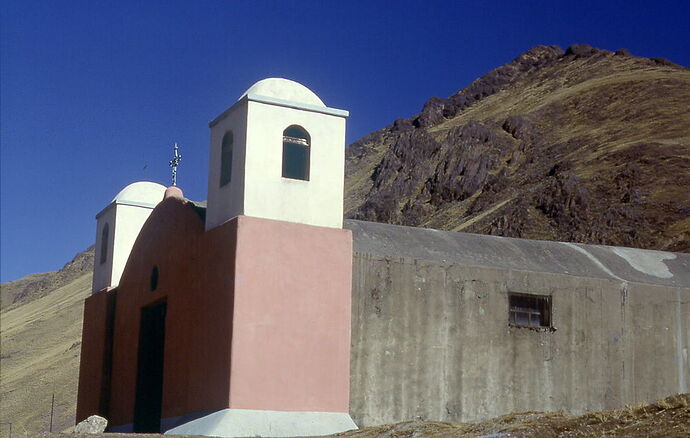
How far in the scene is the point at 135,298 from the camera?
23.0 m

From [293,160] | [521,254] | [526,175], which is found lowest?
[521,254]

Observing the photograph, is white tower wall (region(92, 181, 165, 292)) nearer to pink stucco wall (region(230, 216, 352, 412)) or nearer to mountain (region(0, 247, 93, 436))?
mountain (region(0, 247, 93, 436))

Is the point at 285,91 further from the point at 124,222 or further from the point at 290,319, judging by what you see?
the point at 124,222

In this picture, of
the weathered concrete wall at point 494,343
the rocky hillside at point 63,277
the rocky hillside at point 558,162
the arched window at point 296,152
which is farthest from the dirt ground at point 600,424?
the rocky hillside at point 63,277

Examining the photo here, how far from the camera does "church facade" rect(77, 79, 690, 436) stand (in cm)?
1775

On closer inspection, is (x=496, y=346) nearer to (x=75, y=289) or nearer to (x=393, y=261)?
(x=393, y=261)

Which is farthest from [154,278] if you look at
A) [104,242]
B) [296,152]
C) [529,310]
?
[529,310]

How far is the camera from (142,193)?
985 inches

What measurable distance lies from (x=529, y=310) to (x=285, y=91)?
6.31 metres

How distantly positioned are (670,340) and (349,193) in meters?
57.3

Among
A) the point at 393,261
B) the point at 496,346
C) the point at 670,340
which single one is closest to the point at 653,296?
the point at 670,340

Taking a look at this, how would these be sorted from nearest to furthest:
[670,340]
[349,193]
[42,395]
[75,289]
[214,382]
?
[214,382] → [670,340] → [42,395] → [349,193] → [75,289]

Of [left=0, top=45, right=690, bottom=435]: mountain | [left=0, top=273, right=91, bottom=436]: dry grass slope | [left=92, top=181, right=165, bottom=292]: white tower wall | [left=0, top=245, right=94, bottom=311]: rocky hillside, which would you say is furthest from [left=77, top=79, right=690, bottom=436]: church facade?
[left=0, top=245, right=94, bottom=311]: rocky hillside

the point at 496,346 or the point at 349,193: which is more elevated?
the point at 349,193
